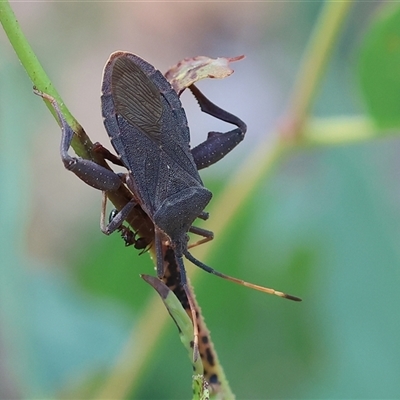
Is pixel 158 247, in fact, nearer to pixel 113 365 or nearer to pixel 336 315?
pixel 113 365

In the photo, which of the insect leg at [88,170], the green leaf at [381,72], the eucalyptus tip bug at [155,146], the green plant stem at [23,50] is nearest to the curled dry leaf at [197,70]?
the eucalyptus tip bug at [155,146]

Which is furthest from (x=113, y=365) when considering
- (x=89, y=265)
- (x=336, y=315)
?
(x=336, y=315)

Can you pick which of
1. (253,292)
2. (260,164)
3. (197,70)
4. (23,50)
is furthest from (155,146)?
(253,292)

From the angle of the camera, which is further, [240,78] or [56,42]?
[240,78]

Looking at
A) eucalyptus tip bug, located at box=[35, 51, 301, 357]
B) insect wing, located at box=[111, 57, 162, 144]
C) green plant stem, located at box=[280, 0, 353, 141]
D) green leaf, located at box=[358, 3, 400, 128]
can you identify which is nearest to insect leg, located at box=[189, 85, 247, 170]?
eucalyptus tip bug, located at box=[35, 51, 301, 357]

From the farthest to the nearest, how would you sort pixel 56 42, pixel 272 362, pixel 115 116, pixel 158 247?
pixel 56 42
pixel 272 362
pixel 115 116
pixel 158 247

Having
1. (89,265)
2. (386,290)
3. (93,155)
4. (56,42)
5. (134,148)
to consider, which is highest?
(56,42)

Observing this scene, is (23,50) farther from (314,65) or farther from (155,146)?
(314,65)
